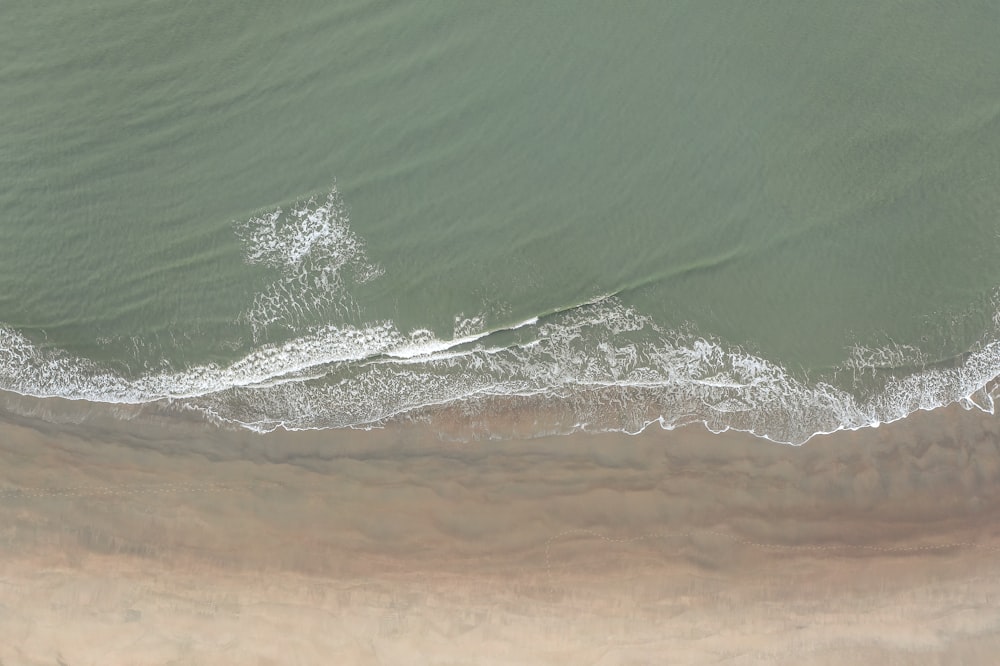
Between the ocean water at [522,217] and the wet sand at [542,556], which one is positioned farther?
the ocean water at [522,217]

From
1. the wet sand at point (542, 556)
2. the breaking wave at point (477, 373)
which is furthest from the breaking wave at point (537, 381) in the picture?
the wet sand at point (542, 556)

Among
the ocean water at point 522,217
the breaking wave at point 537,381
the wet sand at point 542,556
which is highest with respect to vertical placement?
the ocean water at point 522,217

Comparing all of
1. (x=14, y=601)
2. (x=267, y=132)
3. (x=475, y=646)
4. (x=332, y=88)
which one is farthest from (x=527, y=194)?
(x=14, y=601)

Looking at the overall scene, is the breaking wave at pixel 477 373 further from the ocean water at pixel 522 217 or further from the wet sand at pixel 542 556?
the wet sand at pixel 542 556

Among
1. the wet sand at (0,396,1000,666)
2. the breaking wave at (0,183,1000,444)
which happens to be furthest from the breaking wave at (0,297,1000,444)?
the wet sand at (0,396,1000,666)

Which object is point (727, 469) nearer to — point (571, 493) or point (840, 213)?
point (571, 493)

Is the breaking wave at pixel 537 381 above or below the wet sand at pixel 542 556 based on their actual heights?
above
